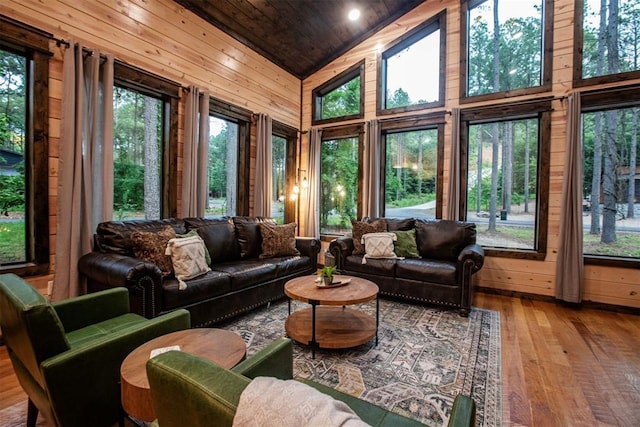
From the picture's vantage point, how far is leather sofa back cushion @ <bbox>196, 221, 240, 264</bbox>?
137 inches

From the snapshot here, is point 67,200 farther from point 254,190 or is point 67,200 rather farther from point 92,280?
point 254,190

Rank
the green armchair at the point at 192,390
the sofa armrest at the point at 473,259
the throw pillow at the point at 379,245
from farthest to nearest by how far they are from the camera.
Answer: the throw pillow at the point at 379,245 < the sofa armrest at the point at 473,259 < the green armchair at the point at 192,390

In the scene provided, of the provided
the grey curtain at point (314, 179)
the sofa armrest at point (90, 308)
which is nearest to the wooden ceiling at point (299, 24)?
the grey curtain at point (314, 179)

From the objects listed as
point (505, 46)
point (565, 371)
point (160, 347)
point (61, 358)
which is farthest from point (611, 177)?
point (61, 358)

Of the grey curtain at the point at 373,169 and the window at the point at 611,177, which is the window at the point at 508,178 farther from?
the grey curtain at the point at 373,169

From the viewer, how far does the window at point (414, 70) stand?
468cm

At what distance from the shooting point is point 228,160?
15.2ft

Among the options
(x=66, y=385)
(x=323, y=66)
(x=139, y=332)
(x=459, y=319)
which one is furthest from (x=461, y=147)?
(x=66, y=385)

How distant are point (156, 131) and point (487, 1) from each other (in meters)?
4.78

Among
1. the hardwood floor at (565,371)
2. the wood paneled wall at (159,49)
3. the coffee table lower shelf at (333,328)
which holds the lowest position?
the hardwood floor at (565,371)

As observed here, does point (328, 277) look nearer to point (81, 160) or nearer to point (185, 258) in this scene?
point (185, 258)

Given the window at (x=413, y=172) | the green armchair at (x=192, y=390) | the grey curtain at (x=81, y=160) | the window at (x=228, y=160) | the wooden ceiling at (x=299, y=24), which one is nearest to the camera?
the green armchair at (x=192, y=390)

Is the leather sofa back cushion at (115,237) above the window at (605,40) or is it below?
below

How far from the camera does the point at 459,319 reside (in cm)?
327
